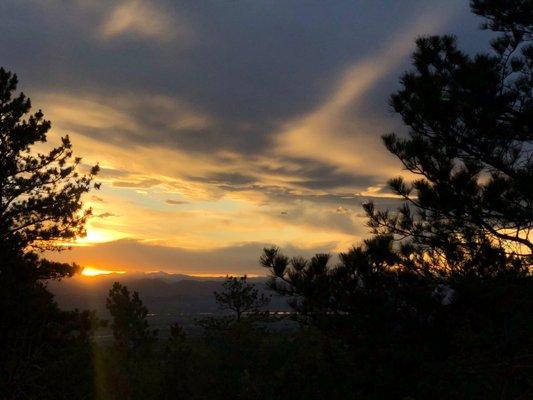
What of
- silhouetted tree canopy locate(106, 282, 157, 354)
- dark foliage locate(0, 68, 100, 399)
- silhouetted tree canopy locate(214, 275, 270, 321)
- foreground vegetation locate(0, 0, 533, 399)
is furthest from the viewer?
silhouetted tree canopy locate(106, 282, 157, 354)

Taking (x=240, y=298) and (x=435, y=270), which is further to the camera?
(x=240, y=298)

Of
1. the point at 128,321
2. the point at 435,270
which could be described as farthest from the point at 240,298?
the point at 435,270

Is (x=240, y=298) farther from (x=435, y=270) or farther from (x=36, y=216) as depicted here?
(x=435, y=270)

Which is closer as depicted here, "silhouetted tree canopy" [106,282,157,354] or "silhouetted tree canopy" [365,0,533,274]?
"silhouetted tree canopy" [365,0,533,274]

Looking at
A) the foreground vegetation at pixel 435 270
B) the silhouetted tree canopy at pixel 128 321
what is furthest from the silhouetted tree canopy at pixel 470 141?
the silhouetted tree canopy at pixel 128 321

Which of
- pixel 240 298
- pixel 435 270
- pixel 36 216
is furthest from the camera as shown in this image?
pixel 240 298

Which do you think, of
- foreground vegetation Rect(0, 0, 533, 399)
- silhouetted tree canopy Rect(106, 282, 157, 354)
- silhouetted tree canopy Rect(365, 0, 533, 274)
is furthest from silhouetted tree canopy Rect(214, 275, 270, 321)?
silhouetted tree canopy Rect(365, 0, 533, 274)

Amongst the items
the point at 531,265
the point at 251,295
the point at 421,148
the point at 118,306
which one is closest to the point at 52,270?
the point at 421,148

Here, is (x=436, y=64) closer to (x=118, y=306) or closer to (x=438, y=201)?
(x=438, y=201)

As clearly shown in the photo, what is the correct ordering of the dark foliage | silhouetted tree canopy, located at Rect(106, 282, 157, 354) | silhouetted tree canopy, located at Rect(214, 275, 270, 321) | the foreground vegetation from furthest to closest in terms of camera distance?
silhouetted tree canopy, located at Rect(106, 282, 157, 354)
silhouetted tree canopy, located at Rect(214, 275, 270, 321)
the dark foliage
the foreground vegetation

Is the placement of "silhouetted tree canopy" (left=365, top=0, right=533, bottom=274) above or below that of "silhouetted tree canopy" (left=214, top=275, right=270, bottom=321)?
above

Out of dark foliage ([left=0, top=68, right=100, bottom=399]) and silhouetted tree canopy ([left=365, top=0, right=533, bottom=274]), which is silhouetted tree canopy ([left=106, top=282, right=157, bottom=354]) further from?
silhouetted tree canopy ([left=365, top=0, right=533, bottom=274])

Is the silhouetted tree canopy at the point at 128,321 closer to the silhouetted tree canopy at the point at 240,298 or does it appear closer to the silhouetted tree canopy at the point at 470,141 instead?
the silhouetted tree canopy at the point at 240,298

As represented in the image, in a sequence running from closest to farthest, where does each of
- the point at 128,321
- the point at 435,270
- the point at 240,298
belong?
1. the point at 435,270
2. the point at 240,298
3. the point at 128,321
